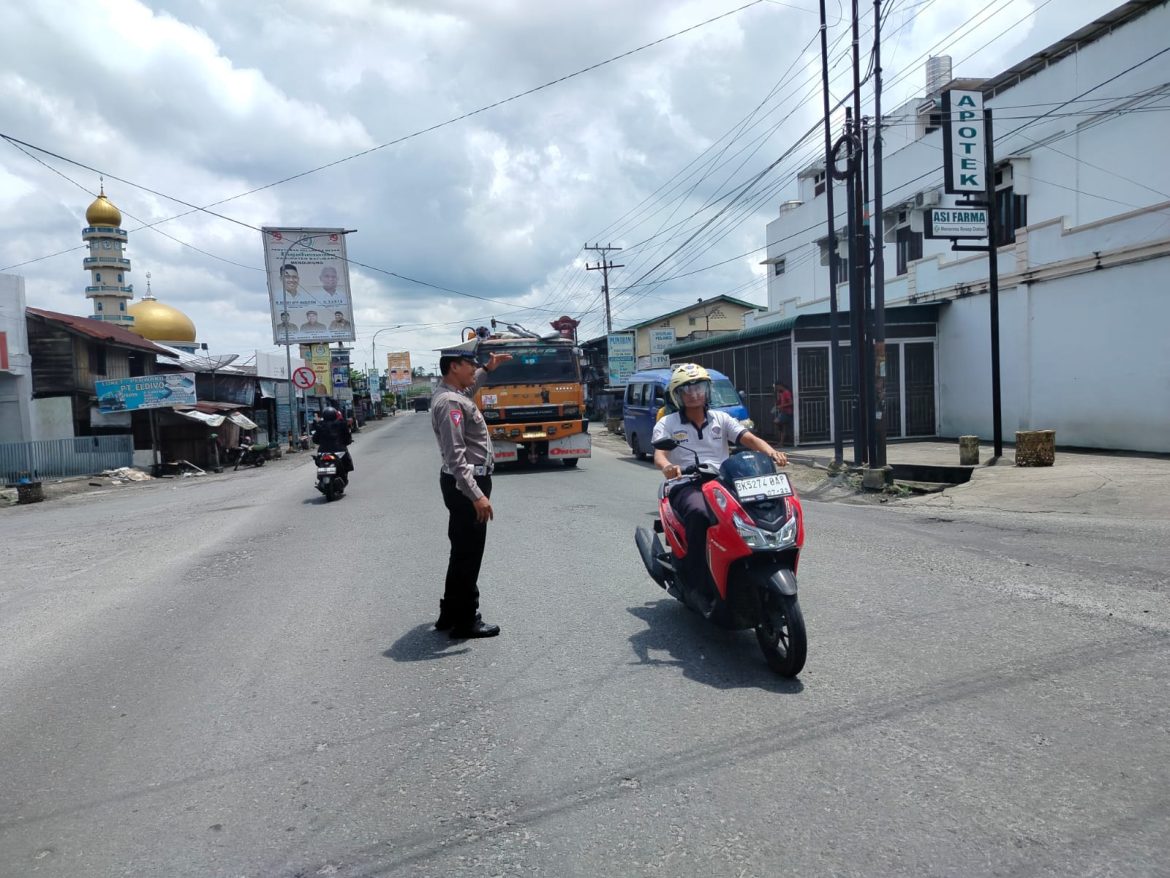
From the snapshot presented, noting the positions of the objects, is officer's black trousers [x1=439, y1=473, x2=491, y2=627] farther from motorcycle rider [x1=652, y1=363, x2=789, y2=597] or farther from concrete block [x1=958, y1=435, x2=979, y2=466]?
concrete block [x1=958, y1=435, x2=979, y2=466]

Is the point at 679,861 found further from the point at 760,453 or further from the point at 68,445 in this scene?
the point at 68,445

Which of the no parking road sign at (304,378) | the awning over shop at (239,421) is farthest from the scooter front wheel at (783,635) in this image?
the no parking road sign at (304,378)

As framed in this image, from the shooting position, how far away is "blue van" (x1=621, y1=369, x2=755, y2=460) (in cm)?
1717

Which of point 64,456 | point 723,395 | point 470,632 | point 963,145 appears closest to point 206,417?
point 64,456

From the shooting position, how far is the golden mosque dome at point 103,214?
49656mm

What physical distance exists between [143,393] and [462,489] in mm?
21424

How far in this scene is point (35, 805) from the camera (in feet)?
11.1

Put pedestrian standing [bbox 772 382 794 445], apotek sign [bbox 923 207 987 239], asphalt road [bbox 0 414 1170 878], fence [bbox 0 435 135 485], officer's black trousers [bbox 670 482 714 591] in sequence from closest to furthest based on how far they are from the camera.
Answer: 1. asphalt road [bbox 0 414 1170 878]
2. officer's black trousers [bbox 670 482 714 591]
3. apotek sign [bbox 923 207 987 239]
4. pedestrian standing [bbox 772 382 794 445]
5. fence [bbox 0 435 135 485]

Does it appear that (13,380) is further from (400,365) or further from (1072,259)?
(400,365)

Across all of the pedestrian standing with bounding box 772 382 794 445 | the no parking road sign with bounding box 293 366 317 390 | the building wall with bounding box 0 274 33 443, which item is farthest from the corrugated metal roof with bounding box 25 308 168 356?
the pedestrian standing with bounding box 772 382 794 445

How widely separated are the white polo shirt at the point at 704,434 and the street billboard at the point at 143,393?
21001 millimetres

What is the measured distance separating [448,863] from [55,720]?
2.75 m

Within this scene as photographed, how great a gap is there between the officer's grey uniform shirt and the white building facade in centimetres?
1278

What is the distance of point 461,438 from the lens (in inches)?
209
